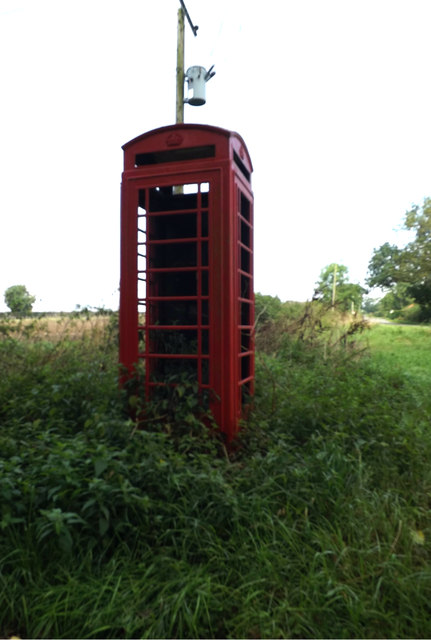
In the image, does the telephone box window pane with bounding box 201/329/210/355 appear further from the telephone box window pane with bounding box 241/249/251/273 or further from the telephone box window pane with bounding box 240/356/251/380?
the telephone box window pane with bounding box 241/249/251/273

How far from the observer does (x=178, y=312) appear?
432cm

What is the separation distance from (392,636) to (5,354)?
5213 mm

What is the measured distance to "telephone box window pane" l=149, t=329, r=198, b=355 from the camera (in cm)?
399

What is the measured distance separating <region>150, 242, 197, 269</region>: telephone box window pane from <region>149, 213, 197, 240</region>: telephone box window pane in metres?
0.10

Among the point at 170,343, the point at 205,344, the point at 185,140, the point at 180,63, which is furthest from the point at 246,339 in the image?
the point at 180,63

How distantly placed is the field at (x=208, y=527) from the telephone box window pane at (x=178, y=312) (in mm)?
883

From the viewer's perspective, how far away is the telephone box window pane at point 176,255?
14.2 ft

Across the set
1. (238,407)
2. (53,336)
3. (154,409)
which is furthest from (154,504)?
(53,336)

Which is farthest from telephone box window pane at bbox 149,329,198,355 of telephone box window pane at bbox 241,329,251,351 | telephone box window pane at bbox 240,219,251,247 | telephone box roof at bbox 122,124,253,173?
telephone box roof at bbox 122,124,253,173

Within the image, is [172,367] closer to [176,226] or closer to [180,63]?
[176,226]

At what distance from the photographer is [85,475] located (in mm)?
2475

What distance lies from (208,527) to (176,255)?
2738 mm

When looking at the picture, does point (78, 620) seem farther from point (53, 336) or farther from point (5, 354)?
point (53, 336)

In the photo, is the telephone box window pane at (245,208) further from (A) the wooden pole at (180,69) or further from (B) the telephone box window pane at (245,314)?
(A) the wooden pole at (180,69)
